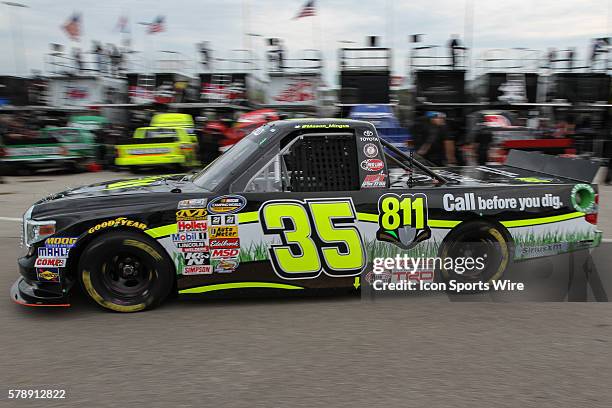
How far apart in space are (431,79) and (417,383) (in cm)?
1632

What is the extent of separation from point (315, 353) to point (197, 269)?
48.7 inches

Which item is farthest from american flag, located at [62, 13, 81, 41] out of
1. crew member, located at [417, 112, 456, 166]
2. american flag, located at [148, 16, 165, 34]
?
crew member, located at [417, 112, 456, 166]

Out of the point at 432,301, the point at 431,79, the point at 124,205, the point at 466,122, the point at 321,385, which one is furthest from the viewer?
the point at 431,79

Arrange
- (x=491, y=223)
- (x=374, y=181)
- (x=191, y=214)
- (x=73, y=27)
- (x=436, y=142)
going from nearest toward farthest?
(x=191, y=214)
(x=374, y=181)
(x=491, y=223)
(x=436, y=142)
(x=73, y=27)

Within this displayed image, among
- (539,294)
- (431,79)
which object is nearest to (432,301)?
(539,294)

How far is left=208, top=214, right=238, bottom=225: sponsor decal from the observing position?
428 centimetres

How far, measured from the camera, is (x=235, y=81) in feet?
67.3

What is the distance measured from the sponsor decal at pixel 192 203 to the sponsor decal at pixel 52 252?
896 mm

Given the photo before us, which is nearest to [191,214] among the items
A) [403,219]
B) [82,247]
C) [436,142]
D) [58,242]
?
[82,247]

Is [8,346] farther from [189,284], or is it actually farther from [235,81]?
[235,81]

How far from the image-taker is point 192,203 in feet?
14.0

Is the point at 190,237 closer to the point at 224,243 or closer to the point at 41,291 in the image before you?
the point at 224,243

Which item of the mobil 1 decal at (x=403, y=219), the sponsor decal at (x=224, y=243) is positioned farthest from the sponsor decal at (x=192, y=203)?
the mobil 1 decal at (x=403, y=219)

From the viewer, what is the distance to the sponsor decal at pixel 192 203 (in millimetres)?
4266
